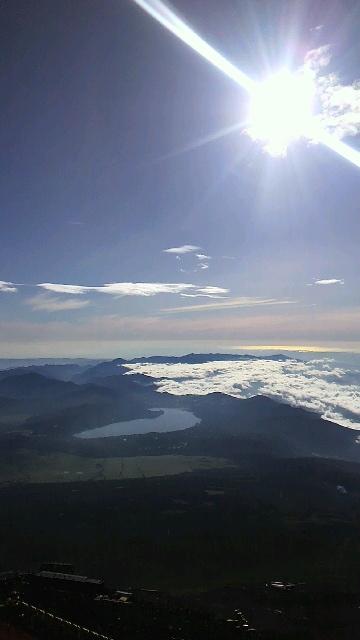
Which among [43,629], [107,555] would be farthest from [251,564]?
[43,629]

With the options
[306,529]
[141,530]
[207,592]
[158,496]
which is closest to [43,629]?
[207,592]

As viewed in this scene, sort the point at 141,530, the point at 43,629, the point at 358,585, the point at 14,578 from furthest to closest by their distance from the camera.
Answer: the point at 141,530 → the point at 358,585 → the point at 14,578 → the point at 43,629

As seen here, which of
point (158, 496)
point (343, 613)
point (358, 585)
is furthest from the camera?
point (158, 496)

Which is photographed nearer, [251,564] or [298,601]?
[298,601]

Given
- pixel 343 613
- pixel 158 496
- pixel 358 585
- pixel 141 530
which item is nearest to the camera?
pixel 343 613

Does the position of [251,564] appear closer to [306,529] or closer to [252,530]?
[252,530]

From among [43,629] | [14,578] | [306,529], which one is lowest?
[306,529]

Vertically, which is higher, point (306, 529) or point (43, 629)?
point (43, 629)

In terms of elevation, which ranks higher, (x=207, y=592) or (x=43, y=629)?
(x=43, y=629)

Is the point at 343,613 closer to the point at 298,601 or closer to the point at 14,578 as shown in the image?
the point at 298,601
